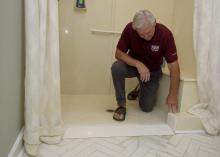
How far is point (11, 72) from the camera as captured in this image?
36.3 inches

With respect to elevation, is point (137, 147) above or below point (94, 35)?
below

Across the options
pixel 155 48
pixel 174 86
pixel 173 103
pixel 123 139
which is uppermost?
pixel 155 48

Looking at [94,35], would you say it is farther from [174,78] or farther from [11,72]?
[11,72]

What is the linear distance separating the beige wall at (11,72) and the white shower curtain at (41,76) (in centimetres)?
4

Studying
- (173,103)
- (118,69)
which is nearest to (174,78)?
(173,103)

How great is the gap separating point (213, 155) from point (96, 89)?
131cm

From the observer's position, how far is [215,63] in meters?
1.38

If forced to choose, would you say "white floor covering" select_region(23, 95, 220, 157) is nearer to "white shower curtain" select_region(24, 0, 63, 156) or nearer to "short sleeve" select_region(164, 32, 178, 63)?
"white shower curtain" select_region(24, 0, 63, 156)

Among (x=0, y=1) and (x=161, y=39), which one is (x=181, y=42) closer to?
(x=161, y=39)

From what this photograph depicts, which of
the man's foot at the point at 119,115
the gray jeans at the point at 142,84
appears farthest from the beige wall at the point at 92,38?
the man's foot at the point at 119,115

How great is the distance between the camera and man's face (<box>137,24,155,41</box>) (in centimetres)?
139

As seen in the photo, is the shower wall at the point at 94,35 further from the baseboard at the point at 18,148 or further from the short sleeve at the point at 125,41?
the baseboard at the point at 18,148

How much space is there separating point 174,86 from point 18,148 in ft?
3.23

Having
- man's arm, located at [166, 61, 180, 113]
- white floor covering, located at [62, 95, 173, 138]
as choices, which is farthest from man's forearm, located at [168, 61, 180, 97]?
white floor covering, located at [62, 95, 173, 138]
